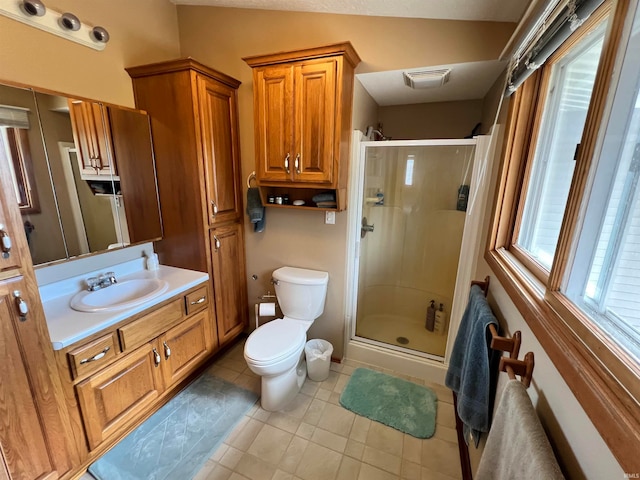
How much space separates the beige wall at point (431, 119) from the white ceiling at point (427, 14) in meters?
0.10

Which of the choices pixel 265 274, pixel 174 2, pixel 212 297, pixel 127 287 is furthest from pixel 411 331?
pixel 174 2

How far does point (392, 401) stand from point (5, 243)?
6.97 feet

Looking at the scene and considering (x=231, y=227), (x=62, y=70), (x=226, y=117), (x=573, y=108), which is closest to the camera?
(x=573, y=108)

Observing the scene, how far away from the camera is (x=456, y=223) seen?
212 centimetres

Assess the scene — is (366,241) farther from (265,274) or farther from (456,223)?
(265,274)

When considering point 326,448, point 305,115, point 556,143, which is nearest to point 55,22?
point 305,115

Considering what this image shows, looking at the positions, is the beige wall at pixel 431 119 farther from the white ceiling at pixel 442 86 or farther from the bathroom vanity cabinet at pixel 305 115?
the bathroom vanity cabinet at pixel 305 115

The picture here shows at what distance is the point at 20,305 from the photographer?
1.01 meters

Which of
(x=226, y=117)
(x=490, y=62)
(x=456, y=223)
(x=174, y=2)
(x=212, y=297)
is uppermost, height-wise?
(x=174, y=2)

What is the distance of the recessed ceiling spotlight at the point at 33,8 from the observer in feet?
4.15

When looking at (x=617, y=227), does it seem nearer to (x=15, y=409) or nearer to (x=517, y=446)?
(x=517, y=446)

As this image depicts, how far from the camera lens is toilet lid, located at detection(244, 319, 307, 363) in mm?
1618

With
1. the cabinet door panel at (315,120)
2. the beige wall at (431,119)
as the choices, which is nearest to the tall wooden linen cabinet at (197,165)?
the cabinet door panel at (315,120)

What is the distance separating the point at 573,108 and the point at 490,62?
2.37 feet
